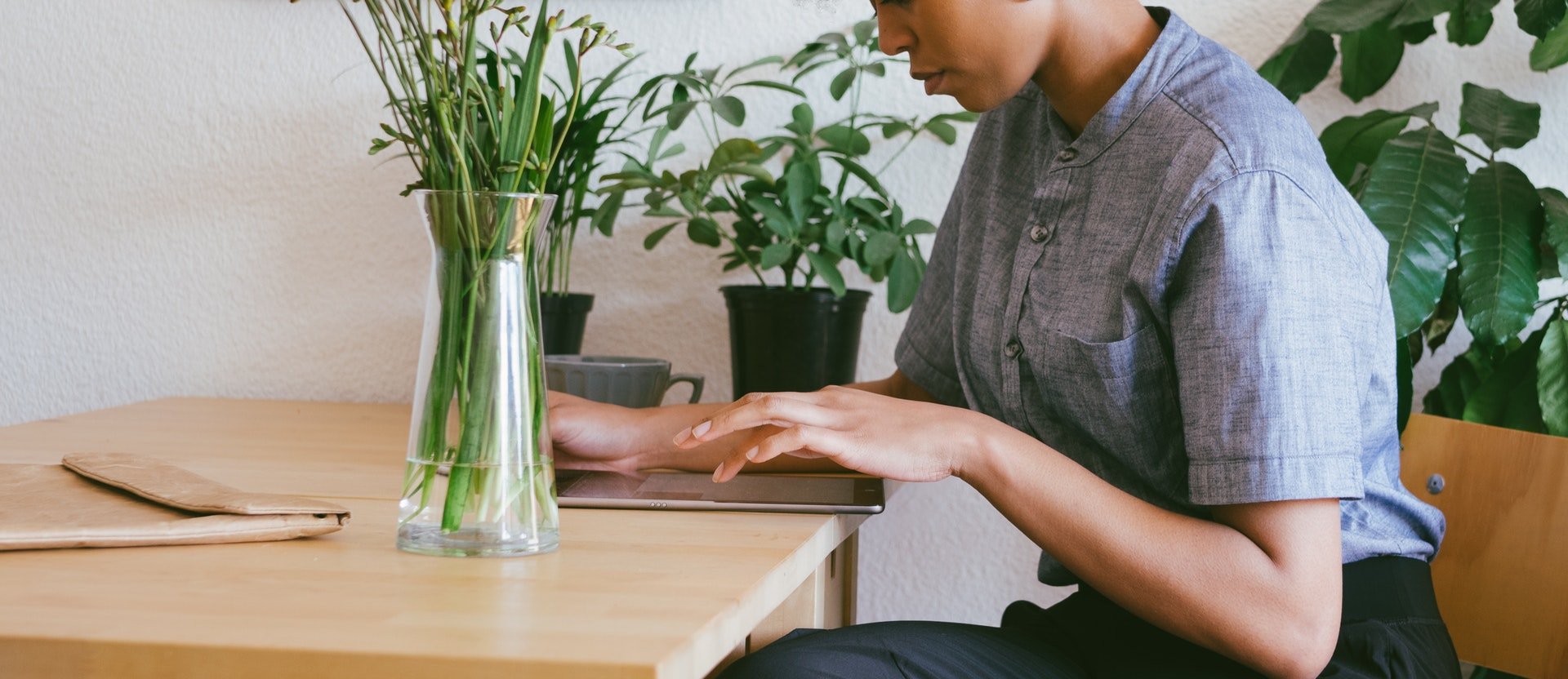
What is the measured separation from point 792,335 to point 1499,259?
698 mm

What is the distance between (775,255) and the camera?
131cm

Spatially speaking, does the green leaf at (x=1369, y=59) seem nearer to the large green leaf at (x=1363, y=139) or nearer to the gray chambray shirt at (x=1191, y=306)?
the large green leaf at (x=1363, y=139)

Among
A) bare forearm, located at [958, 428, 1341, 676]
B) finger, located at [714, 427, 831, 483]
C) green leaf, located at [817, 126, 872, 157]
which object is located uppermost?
green leaf, located at [817, 126, 872, 157]

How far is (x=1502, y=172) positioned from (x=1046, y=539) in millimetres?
769

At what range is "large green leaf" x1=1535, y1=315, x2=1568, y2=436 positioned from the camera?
3.92ft

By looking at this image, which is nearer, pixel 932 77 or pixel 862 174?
pixel 932 77

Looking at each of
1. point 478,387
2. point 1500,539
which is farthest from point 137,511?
point 1500,539

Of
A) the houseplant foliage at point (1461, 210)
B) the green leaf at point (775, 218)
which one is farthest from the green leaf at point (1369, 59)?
the green leaf at point (775, 218)

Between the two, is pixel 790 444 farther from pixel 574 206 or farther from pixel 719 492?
pixel 574 206

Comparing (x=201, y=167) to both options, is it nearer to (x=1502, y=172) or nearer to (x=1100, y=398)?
(x=1100, y=398)

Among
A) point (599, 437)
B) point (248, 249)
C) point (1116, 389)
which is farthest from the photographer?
point (248, 249)

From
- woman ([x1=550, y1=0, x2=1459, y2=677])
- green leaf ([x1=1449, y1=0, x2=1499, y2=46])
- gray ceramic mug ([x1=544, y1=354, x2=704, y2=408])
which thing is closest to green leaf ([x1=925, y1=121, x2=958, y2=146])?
woman ([x1=550, y1=0, x2=1459, y2=677])

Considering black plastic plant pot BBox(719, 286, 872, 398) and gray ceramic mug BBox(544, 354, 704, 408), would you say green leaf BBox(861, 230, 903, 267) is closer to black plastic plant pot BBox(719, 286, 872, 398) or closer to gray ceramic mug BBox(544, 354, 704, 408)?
black plastic plant pot BBox(719, 286, 872, 398)

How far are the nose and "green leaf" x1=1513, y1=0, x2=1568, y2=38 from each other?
693 mm
